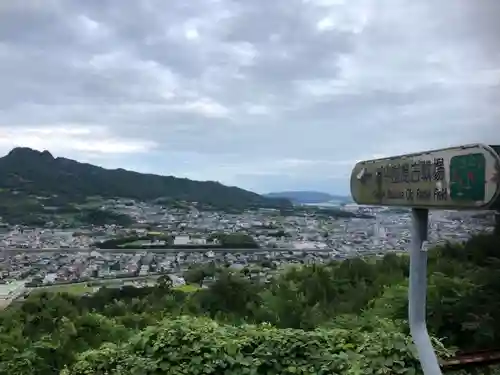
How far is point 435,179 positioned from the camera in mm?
1061

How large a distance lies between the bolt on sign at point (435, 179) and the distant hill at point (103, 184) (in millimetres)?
20142

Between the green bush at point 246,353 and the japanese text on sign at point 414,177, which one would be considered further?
the green bush at point 246,353

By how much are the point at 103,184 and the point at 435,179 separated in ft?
74.3

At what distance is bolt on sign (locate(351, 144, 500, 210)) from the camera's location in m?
0.90

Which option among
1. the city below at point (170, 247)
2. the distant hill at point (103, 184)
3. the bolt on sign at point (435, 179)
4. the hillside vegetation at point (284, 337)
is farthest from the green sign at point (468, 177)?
the distant hill at point (103, 184)

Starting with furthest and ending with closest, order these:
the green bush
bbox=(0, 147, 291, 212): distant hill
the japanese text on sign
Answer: bbox=(0, 147, 291, 212): distant hill, the green bush, the japanese text on sign

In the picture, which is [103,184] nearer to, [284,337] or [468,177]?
[284,337]

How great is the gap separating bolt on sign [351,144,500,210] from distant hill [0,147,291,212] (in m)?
20.1

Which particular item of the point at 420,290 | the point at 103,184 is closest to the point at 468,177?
the point at 420,290

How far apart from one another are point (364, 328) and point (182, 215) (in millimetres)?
18709

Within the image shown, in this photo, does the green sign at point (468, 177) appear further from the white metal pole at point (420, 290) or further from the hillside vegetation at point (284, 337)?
the hillside vegetation at point (284, 337)

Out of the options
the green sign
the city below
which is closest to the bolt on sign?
the green sign

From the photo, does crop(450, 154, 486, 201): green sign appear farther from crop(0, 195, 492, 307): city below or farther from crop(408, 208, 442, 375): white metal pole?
crop(0, 195, 492, 307): city below

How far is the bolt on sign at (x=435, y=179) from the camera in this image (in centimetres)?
90
